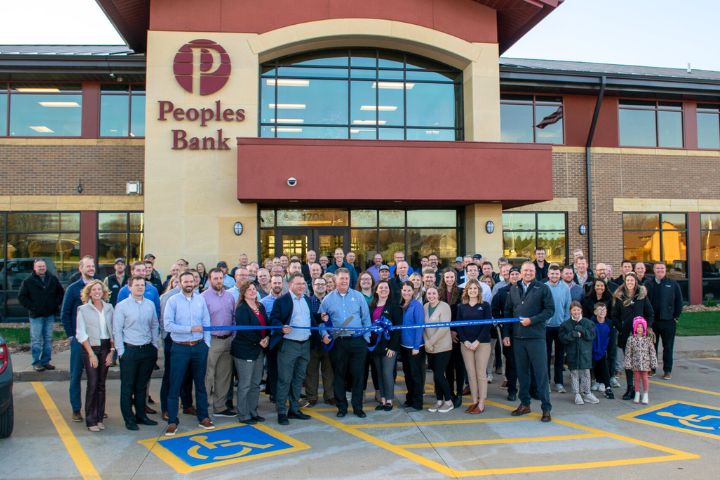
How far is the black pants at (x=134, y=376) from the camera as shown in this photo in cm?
670

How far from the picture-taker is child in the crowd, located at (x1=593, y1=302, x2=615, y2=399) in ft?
27.2

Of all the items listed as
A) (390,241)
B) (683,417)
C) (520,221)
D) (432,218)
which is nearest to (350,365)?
(683,417)

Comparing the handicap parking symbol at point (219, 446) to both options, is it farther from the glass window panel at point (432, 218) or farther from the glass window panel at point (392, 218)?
the glass window panel at point (432, 218)

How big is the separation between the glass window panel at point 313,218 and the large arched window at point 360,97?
2096 millimetres

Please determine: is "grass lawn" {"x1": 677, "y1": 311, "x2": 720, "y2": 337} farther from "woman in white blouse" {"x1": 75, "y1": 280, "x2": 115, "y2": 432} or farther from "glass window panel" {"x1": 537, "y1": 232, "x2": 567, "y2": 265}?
"woman in white blouse" {"x1": 75, "y1": 280, "x2": 115, "y2": 432}

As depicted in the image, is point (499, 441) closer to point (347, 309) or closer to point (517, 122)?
point (347, 309)

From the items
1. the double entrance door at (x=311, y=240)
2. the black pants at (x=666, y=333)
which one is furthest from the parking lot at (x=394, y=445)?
the double entrance door at (x=311, y=240)

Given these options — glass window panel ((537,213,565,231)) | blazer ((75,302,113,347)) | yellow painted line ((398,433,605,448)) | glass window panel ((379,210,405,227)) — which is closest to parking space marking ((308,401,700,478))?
yellow painted line ((398,433,605,448))

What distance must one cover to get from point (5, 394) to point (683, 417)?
27.3 feet

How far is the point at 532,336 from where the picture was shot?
24.0ft

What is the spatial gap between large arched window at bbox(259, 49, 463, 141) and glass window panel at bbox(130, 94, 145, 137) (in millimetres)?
3623

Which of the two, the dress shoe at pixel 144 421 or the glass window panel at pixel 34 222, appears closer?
the dress shoe at pixel 144 421

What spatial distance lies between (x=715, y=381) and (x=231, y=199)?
11.0 metres

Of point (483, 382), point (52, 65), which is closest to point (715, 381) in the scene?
point (483, 382)
